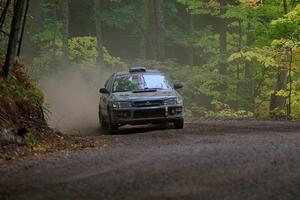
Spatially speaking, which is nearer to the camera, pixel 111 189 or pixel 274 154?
pixel 111 189

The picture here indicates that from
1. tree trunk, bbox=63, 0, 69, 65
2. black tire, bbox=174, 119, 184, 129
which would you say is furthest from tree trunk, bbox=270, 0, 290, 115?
tree trunk, bbox=63, 0, 69, 65

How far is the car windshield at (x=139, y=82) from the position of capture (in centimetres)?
1642

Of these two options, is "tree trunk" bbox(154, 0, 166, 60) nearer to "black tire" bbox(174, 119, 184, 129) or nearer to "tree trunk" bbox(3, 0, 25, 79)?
"black tire" bbox(174, 119, 184, 129)

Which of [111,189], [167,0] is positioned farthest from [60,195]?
[167,0]

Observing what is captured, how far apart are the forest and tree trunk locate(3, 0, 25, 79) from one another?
0.12 meters

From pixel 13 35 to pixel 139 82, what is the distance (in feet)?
15.3

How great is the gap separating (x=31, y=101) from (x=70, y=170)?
522 cm

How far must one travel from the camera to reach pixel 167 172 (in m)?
7.98

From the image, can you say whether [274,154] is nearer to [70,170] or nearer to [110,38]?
[70,170]

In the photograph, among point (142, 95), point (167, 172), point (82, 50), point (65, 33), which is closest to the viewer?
point (167, 172)

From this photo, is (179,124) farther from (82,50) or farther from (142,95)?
(82,50)

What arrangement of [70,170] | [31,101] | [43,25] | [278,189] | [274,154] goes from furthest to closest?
[43,25]
[31,101]
[274,154]
[70,170]
[278,189]

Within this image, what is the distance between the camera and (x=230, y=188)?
6676mm

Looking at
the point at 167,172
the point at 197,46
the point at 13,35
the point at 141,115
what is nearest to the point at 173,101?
the point at 141,115
